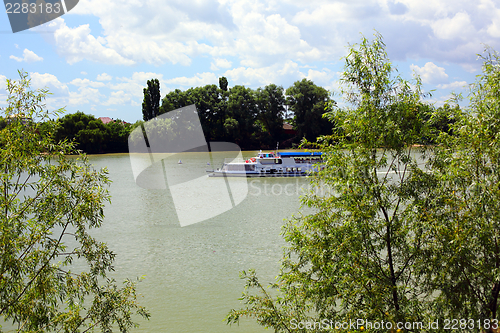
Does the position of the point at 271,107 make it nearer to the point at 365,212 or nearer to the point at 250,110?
the point at 250,110

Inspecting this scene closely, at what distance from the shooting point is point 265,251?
16.2 meters

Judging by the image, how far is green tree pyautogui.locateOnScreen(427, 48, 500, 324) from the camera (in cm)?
575

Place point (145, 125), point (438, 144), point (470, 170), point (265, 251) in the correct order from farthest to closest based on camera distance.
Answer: point (145, 125), point (265, 251), point (438, 144), point (470, 170)

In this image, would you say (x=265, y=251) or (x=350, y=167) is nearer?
(x=350, y=167)

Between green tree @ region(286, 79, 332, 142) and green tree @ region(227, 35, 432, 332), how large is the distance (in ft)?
203

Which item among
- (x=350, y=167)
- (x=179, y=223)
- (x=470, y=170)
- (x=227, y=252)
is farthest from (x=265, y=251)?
(x=470, y=170)

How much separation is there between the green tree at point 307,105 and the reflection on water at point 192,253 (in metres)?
42.2

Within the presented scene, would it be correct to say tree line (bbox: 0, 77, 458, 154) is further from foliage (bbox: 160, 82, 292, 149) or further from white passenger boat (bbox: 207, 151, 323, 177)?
white passenger boat (bbox: 207, 151, 323, 177)

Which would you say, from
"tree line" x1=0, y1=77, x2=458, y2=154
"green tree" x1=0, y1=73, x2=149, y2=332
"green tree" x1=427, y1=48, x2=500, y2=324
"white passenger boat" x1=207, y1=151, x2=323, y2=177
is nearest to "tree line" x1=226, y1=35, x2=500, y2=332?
"green tree" x1=427, y1=48, x2=500, y2=324

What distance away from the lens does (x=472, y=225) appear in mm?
5711

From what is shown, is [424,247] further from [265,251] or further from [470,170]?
[265,251]

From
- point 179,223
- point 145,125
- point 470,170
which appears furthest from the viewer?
point 145,125

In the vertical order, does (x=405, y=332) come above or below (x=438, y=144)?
below

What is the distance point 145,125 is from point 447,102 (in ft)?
219
